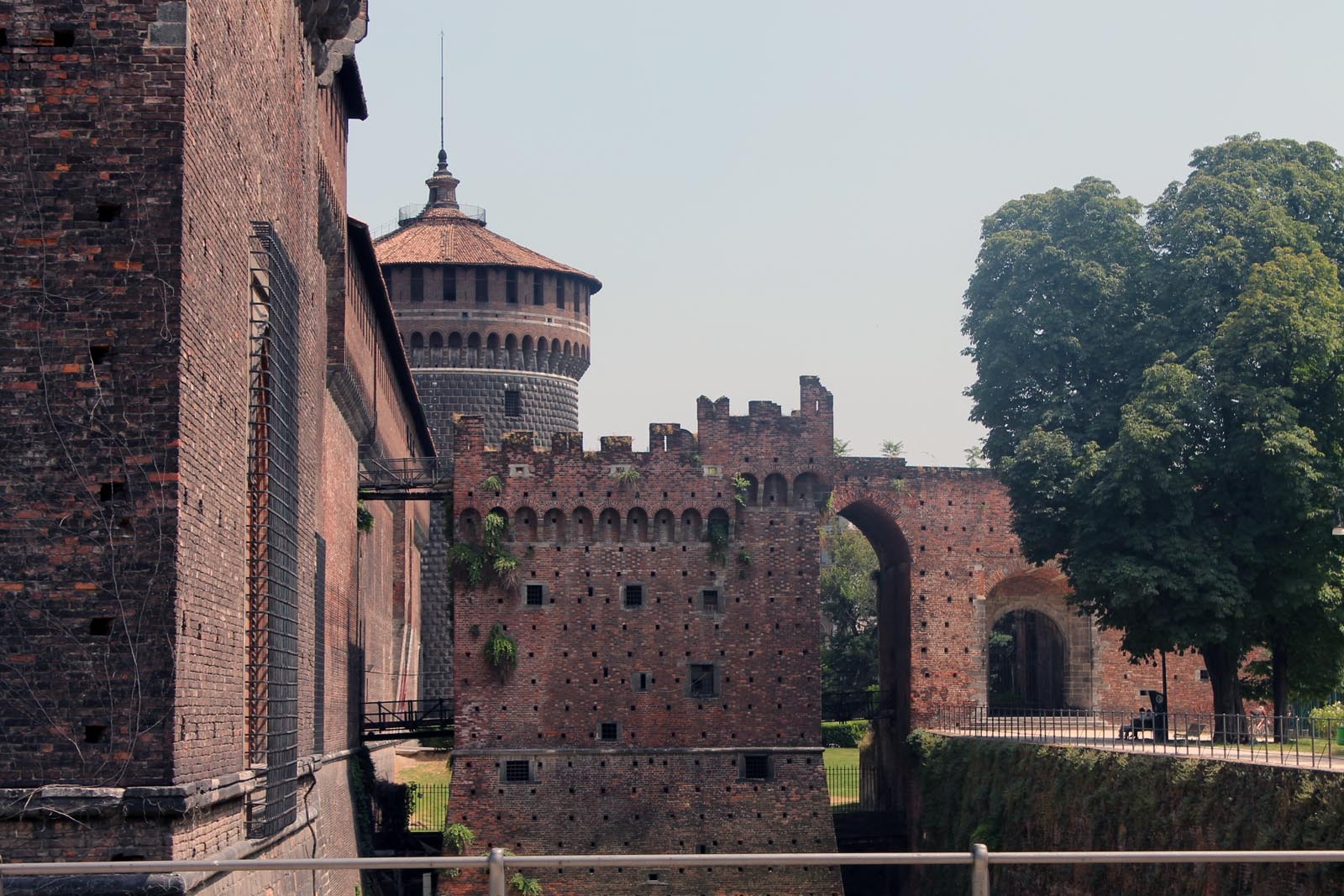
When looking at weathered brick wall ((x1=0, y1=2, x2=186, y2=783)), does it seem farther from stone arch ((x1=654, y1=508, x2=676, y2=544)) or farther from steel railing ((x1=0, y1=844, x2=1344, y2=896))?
stone arch ((x1=654, y1=508, x2=676, y2=544))

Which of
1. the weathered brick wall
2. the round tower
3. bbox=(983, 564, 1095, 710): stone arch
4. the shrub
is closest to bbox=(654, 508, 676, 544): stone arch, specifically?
bbox=(983, 564, 1095, 710): stone arch

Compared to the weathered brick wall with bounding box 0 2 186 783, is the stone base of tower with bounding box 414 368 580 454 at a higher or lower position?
higher

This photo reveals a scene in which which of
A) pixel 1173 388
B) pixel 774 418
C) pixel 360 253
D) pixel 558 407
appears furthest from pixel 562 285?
pixel 1173 388

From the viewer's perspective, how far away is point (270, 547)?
761 inches

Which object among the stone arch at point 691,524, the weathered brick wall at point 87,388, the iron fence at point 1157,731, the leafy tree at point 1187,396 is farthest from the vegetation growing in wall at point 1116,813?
the weathered brick wall at point 87,388

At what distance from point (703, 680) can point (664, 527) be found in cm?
338

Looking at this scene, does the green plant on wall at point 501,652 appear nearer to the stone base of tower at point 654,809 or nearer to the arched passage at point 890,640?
the stone base of tower at point 654,809

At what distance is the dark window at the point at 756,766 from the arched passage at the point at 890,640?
4.59 metres

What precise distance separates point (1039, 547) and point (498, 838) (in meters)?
12.6

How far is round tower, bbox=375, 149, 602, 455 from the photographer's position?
5766 centimetres

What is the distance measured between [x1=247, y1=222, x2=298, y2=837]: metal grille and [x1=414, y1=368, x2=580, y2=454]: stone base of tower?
36.5m

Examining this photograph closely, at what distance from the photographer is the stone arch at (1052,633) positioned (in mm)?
46219

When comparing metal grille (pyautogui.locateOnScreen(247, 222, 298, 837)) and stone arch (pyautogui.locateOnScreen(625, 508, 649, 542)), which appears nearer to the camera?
metal grille (pyautogui.locateOnScreen(247, 222, 298, 837))

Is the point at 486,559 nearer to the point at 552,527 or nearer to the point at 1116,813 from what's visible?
the point at 552,527
